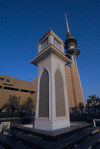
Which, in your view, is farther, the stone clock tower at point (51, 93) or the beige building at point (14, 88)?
the beige building at point (14, 88)

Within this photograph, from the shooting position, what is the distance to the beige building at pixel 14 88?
85.1ft

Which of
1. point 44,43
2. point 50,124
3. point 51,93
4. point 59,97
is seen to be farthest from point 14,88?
point 50,124

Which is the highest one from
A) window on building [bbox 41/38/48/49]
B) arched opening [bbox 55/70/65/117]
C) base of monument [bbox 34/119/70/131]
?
window on building [bbox 41/38/48/49]

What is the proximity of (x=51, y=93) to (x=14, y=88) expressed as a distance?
1137 inches

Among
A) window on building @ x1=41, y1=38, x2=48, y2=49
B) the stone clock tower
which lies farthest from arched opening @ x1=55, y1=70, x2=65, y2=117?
window on building @ x1=41, y1=38, x2=48, y2=49

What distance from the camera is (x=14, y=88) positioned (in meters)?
29.2

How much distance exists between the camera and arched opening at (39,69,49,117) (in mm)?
4242

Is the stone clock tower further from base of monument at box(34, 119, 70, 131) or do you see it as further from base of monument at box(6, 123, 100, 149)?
base of monument at box(6, 123, 100, 149)

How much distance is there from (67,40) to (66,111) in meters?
45.8

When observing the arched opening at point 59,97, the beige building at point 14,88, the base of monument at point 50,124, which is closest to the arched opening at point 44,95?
the base of monument at point 50,124

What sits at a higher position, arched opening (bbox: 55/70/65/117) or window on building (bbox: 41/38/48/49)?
window on building (bbox: 41/38/48/49)

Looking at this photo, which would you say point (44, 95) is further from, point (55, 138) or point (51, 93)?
point (55, 138)

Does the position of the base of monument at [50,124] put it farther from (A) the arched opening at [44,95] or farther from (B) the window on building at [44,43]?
(B) the window on building at [44,43]

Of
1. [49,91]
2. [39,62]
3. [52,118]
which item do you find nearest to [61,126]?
[52,118]
